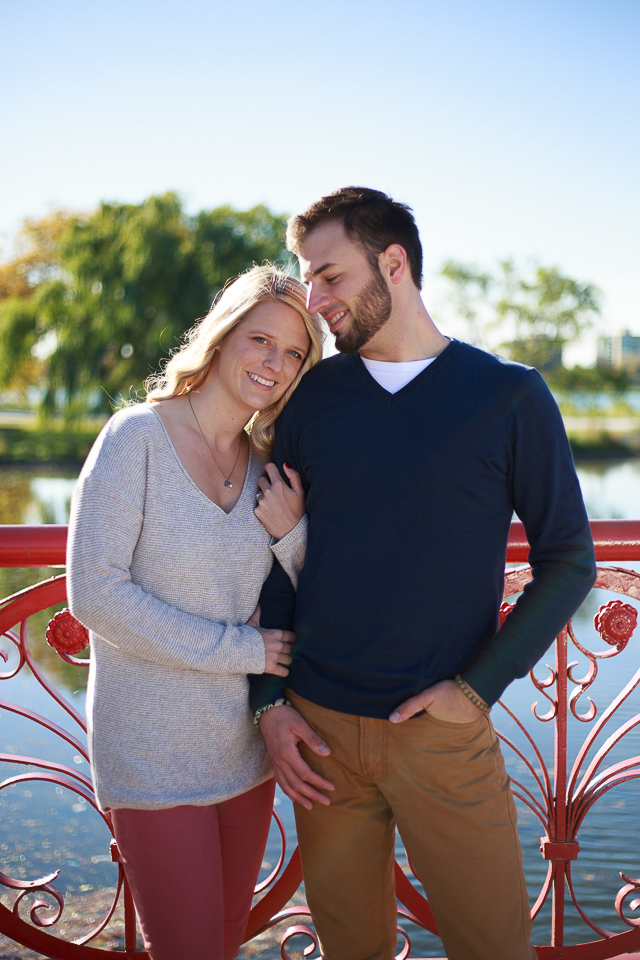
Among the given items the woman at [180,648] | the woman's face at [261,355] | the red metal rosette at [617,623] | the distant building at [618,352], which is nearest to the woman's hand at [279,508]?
the woman at [180,648]

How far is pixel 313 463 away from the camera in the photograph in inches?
68.8

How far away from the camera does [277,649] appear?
1.68m

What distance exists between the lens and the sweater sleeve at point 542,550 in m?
1.57

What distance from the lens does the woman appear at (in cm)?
155

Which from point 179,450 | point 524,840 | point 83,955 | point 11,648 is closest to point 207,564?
point 179,450

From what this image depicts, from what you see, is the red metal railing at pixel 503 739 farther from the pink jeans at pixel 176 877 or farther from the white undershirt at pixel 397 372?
the white undershirt at pixel 397 372

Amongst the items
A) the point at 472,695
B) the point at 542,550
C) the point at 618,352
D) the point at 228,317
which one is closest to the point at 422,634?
the point at 472,695

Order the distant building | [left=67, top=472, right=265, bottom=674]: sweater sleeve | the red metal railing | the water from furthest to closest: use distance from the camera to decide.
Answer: the distant building → the water → the red metal railing → [left=67, top=472, right=265, bottom=674]: sweater sleeve

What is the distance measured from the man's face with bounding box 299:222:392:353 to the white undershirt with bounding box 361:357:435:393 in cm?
7

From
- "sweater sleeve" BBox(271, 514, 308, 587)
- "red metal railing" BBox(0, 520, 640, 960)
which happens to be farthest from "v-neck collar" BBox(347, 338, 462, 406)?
"red metal railing" BBox(0, 520, 640, 960)

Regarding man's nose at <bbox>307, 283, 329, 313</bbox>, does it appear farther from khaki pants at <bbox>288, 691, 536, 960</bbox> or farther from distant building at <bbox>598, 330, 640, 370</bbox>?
distant building at <bbox>598, 330, 640, 370</bbox>

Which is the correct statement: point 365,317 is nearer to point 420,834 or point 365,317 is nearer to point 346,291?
point 346,291

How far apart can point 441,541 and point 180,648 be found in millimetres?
562

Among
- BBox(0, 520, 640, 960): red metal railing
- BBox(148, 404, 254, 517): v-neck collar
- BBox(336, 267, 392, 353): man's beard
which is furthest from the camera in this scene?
BBox(0, 520, 640, 960): red metal railing
